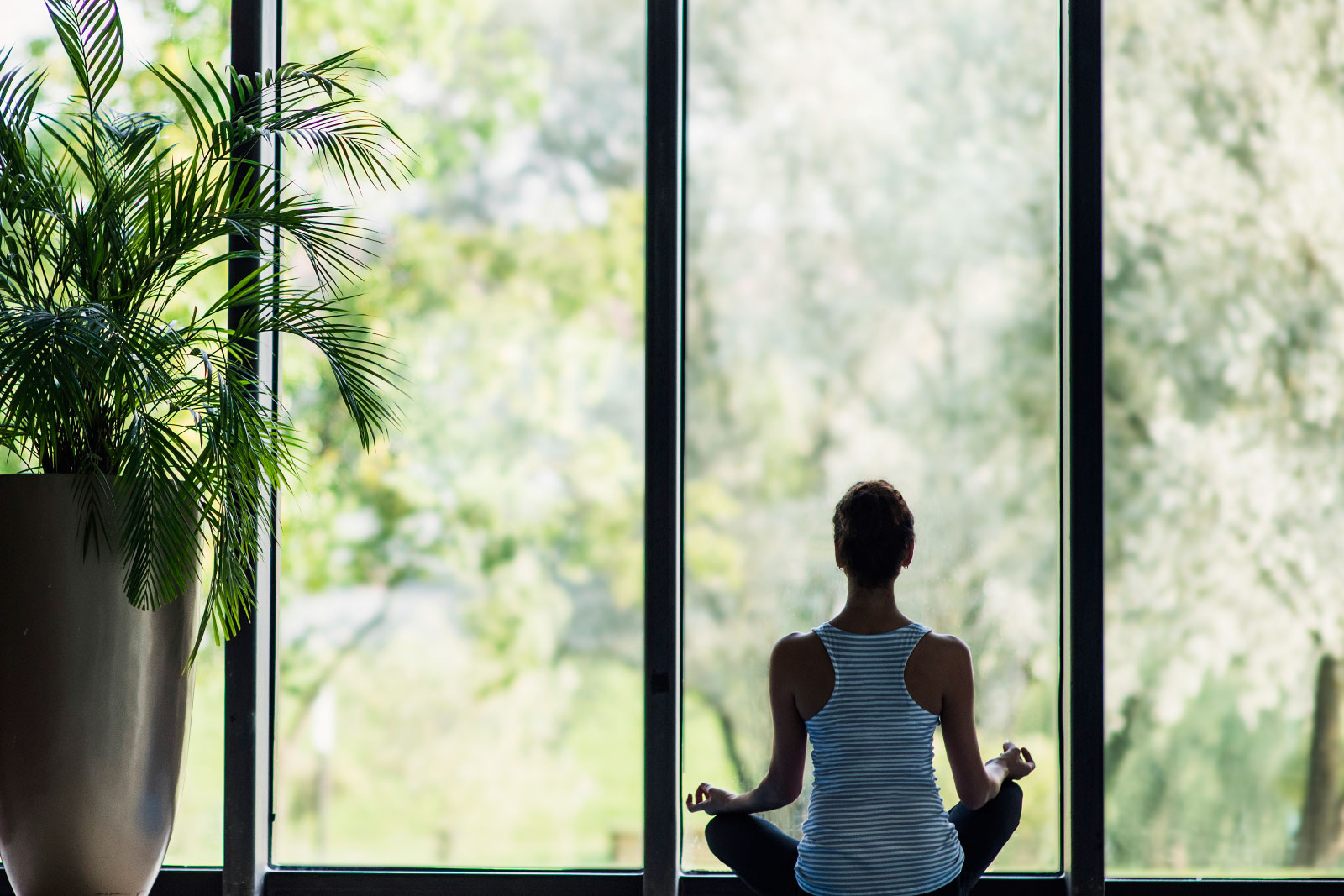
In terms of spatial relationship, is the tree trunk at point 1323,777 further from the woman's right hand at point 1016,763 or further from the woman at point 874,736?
the woman at point 874,736

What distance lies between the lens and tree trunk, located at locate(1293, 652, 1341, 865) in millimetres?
2553

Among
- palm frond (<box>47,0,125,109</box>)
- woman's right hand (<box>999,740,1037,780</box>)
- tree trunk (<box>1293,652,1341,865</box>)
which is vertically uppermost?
palm frond (<box>47,0,125,109</box>)

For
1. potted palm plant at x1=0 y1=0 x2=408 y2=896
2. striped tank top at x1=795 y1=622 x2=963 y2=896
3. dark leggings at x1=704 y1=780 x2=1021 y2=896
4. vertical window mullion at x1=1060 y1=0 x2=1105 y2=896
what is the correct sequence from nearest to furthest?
striped tank top at x1=795 y1=622 x2=963 y2=896
dark leggings at x1=704 y1=780 x2=1021 y2=896
potted palm plant at x1=0 y1=0 x2=408 y2=896
vertical window mullion at x1=1060 y1=0 x2=1105 y2=896

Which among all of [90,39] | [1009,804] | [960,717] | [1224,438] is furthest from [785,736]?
[90,39]

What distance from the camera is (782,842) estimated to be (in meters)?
1.91

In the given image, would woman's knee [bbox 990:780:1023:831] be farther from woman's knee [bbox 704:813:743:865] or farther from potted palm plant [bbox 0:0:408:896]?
potted palm plant [bbox 0:0:408:896]

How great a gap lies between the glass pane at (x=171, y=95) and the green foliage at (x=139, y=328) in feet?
1.22

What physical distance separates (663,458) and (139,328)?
115cm

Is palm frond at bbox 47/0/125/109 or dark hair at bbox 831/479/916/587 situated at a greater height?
palm frond at bbox 47/0/125/109

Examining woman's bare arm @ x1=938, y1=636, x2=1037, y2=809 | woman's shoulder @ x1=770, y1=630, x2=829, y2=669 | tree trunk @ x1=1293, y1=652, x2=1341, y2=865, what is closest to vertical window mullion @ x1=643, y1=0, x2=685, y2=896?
woman's shoulder @ x1=770, y1=630, x2=829, y2=669

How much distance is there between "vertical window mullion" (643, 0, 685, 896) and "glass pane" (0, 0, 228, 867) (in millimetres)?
1044

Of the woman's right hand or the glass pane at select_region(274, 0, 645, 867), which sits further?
the glass pane at select_region(274, 0, 645, 867)

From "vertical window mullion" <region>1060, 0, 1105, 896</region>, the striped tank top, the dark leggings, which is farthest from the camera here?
"vertical window mullion" <region>1060, 0, 1105, 896</region>

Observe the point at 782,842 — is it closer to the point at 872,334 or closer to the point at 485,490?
the point at 485,490
